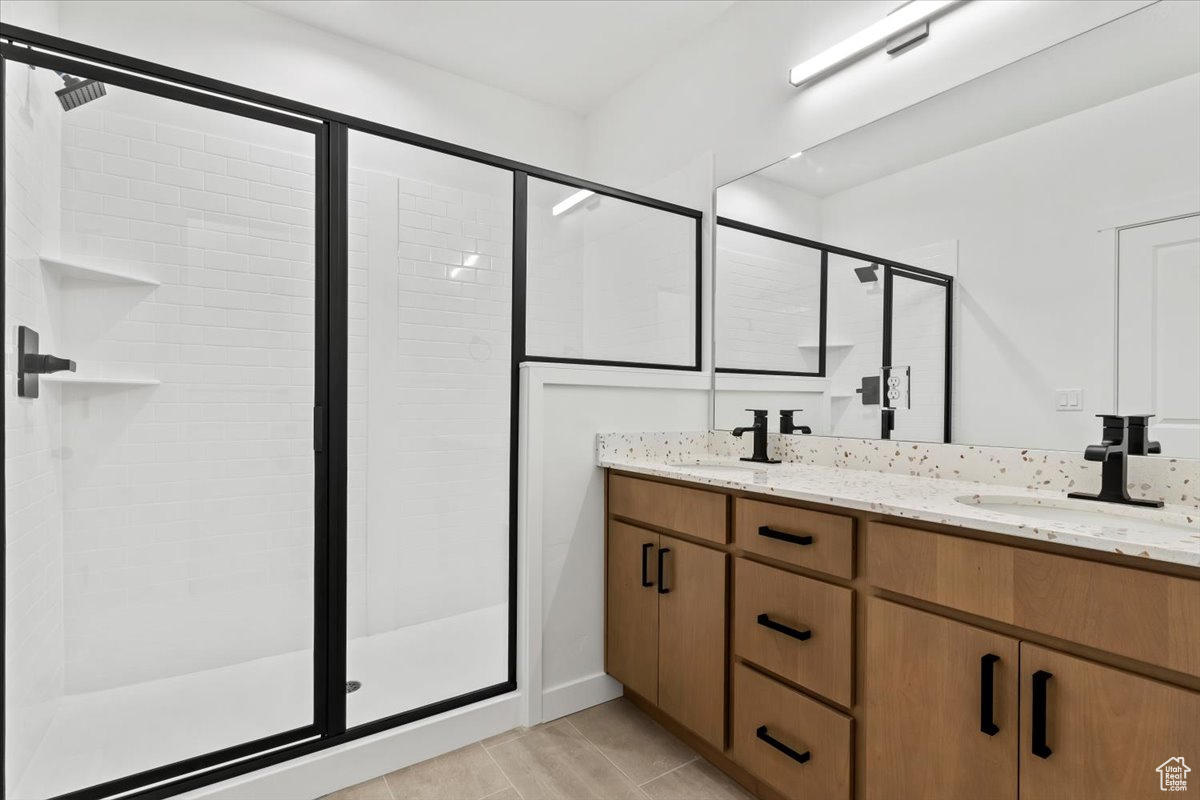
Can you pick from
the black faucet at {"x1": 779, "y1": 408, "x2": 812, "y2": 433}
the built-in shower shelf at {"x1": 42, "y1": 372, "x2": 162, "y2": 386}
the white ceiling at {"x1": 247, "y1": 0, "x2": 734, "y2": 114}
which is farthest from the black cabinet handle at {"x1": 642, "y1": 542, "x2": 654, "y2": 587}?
the white ceiling at {"x1": 247, "y1": 0, "x2": 734, "y2": 114}

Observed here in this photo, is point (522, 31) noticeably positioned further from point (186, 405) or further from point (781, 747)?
point (781, 747)

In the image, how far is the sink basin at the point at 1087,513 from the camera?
1.14 m

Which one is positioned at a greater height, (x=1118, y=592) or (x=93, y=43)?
(x=93, y=43)

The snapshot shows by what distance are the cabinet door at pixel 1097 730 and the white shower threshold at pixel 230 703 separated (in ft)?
5.09

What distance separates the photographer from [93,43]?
2096 mm

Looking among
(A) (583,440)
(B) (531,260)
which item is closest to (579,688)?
(A) (583,440)

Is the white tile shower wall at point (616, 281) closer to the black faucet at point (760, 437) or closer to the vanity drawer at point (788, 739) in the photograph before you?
the black faucet at point (760, 437)

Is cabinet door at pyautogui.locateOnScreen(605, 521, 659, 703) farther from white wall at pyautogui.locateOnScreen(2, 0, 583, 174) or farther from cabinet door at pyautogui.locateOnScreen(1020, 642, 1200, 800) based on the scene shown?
white wall at pyautogui.locateOnScreen(2, 0, 583, 174)

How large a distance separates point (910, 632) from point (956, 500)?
370 millimetres

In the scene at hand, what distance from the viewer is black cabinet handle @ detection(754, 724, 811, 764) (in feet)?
4.57

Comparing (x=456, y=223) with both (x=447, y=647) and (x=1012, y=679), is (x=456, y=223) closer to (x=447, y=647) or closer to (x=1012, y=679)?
(x=447, y=647)

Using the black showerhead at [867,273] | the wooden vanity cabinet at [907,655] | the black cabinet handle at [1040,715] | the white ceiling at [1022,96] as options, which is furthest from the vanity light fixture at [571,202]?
the black cabinet handle at [1040,715]

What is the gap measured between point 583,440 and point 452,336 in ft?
2.05

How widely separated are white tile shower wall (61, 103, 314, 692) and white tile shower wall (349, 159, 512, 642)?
30 cm
